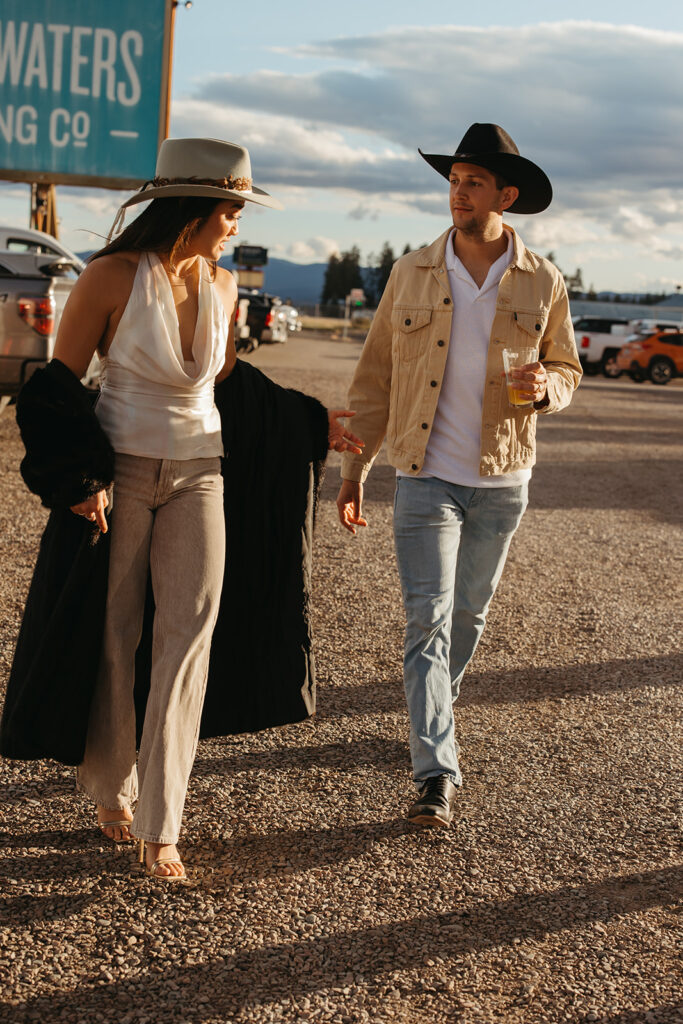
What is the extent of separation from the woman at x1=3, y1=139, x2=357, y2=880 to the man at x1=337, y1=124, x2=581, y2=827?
2.49 feet

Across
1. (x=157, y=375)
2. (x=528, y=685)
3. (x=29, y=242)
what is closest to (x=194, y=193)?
(x=157, y=375)

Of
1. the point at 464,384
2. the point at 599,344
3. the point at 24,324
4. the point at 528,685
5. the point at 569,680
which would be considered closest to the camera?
the point at 464,384

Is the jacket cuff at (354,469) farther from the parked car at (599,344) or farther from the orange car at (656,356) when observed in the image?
the parked car at (599,344)

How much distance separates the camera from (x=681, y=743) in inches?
184

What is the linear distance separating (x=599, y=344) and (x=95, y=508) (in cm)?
3358

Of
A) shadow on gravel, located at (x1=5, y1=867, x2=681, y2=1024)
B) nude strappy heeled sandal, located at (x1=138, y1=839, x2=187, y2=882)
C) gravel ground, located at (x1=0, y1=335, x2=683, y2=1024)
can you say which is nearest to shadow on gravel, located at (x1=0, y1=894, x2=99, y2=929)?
gravel ground, located at (x1=0, y1=335, x2=683, y2=1024)

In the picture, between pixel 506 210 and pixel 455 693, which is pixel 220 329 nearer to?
pixel 506 210

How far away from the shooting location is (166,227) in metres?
3.17

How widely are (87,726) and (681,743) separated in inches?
99.2

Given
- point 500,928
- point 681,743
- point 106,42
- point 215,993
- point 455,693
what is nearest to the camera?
point 215,993

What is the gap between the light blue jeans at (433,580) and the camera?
12.5ft

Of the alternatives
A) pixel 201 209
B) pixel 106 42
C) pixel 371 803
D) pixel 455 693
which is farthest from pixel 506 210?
pixel 106 42

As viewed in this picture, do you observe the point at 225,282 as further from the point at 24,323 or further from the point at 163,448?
the point at 24,323

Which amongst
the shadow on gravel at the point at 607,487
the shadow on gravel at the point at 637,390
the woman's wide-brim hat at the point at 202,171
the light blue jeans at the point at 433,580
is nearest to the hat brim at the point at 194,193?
the woman's wide-brim hat at the point at 202,171
